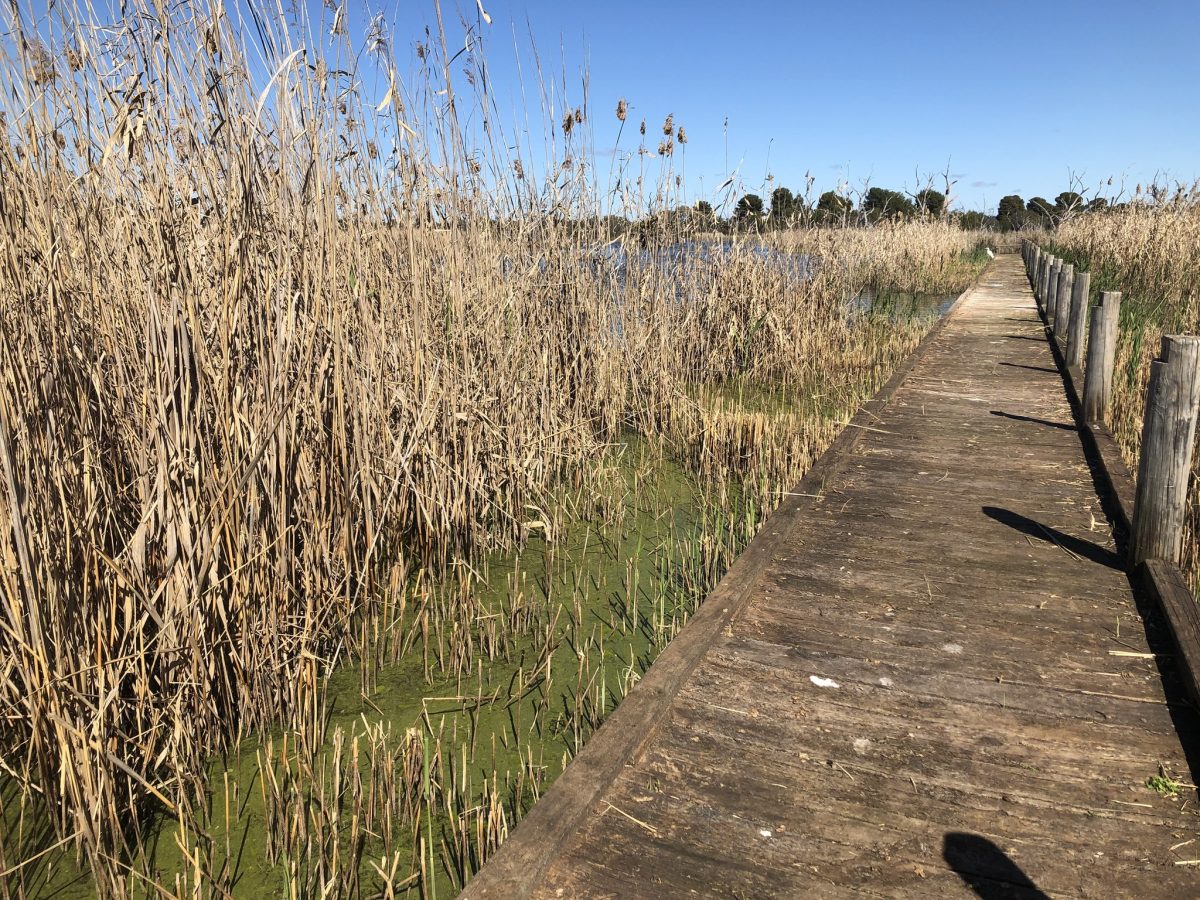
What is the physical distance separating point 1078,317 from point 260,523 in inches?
257

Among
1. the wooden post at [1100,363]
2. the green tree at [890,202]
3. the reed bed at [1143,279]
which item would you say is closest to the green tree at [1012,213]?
the green tree at [890,202]

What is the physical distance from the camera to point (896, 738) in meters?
2.23

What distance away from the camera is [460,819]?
2225 mm

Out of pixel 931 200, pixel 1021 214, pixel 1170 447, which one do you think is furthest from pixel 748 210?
pixel 1021 214

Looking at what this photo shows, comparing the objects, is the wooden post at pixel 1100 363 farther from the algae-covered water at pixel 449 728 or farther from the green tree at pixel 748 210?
the green tree at pixel 748 210

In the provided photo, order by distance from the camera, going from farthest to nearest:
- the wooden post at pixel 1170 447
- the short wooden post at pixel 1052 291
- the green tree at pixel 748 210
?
1. the short wooden post at pixel 1052 291
2. the green tree at pixel 748 210
3. the wooden post at pixel 1170 447

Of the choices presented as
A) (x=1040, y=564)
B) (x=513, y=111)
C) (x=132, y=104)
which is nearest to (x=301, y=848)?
(x=132, y=104)

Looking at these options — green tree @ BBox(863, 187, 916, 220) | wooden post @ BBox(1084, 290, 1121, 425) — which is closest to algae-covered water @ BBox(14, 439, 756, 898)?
wooden post @ BBox(1084, 290, 1121, 425)

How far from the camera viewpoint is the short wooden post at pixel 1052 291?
957 cm

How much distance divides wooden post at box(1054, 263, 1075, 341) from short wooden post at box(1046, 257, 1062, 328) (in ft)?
1.55

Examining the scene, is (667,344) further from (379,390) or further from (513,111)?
(379,390)

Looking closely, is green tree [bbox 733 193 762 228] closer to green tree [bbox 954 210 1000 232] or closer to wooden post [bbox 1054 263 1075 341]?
wooden post [bbox 1054 263 1075 341]

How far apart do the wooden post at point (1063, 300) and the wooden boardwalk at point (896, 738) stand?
5302 mm

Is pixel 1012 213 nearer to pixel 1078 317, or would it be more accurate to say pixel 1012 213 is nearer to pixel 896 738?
pixel 1078 317
